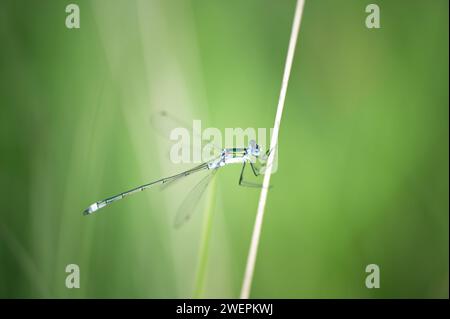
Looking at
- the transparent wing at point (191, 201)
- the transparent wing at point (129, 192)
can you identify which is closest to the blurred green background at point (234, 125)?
the transparent wing at point (129, 192)

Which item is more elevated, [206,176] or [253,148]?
[253,148]

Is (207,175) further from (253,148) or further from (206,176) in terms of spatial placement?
(253,148)

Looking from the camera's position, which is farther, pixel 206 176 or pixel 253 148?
pixel 253 148

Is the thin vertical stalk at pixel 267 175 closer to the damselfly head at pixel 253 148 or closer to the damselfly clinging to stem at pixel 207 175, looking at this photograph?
the damselfly clinging to stem at pixel 207 175

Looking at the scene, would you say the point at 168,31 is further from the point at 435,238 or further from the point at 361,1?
the point at 435,238

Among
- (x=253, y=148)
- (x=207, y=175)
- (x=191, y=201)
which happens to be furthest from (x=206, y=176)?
(x=253, y=148)

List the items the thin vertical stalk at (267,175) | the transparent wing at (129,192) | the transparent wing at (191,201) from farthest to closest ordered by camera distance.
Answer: the transparent wing at (129,192) < the transparent wing at (191,201) < the thin vertical stalk at (267,175)

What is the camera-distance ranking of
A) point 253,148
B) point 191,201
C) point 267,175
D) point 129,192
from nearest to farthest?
point 267,175
point 191,201
point 129,192
point 253,148

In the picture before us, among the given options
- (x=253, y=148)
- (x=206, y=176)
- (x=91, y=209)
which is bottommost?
(x=91, y=209)
